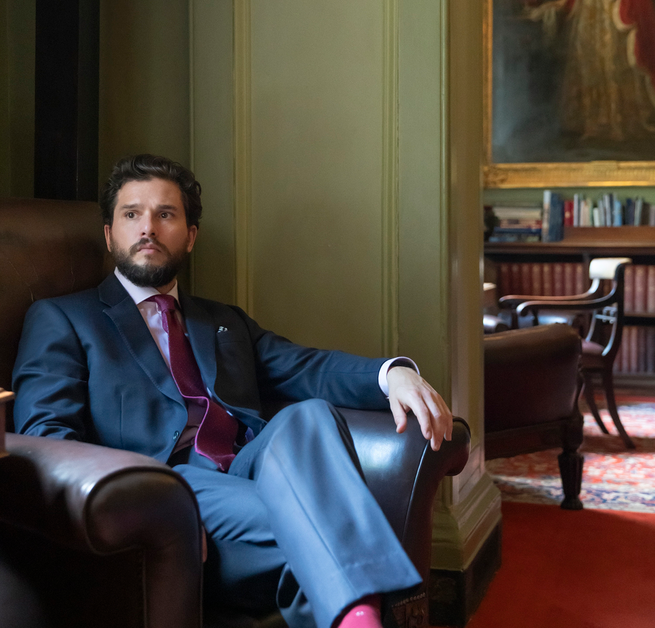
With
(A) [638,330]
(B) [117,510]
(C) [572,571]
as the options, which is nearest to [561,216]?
(A) [638,330]

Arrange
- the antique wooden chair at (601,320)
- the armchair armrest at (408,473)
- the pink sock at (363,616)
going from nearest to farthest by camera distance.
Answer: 1. the pink sock at (363,616)
2. the armchair armrest at (408,473)
3. the antique wooden chair at (601,320)

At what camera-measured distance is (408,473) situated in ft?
4.49

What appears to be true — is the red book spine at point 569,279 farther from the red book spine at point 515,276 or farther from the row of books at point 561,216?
the red book spine at point 515,276

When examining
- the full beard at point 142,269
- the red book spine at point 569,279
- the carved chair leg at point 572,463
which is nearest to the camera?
the full beard at point 142,269

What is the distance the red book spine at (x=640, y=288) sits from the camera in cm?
517

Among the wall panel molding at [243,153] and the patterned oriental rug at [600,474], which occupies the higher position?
the wall panel molding at [243,153]

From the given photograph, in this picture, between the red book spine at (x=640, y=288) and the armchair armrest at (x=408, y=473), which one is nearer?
the armchair armrest at (x=408, y=473)

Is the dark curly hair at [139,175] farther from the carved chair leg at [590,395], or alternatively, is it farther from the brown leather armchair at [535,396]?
the carved chair leg at [590,395]

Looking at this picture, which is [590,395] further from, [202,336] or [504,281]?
[202,336]

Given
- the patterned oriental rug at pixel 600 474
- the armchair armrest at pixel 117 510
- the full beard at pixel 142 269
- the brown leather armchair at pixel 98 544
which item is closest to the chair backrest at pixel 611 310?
the patterned oriental rug at pixel 600 474

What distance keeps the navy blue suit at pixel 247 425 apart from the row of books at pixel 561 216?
398 centimetres

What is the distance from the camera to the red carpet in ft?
6.61

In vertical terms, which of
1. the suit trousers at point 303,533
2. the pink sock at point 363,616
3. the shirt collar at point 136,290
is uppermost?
the shirt collar at point 136,290

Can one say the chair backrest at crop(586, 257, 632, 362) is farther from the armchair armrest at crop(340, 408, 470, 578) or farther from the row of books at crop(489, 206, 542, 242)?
the armchair armrest at crop(340, 408, 470, 578)
